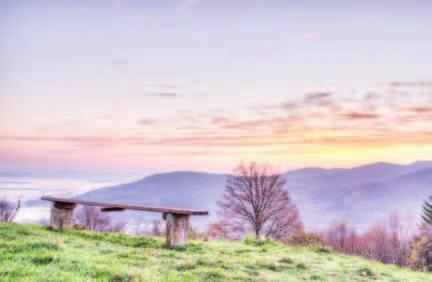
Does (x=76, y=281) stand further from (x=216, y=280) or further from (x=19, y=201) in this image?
(x=19, y=201)

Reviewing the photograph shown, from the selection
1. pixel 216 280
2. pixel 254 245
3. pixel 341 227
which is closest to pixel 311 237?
pixel 254 245

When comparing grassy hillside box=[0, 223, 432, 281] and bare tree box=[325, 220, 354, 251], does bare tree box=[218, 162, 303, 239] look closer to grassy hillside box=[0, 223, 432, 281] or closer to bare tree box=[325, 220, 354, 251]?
grassy hillside box=[0, 223, 432, 281]

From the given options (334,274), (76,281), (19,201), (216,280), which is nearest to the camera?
(76,281)

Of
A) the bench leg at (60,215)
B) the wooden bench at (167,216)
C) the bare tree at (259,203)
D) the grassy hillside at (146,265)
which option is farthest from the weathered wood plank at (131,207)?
the bare tree at (259,203)

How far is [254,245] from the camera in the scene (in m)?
15.8

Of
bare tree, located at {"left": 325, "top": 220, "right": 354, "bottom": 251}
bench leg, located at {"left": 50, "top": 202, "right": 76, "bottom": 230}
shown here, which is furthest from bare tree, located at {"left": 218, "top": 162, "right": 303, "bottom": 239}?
bare tree, located at {"left": 325, "top": 220, "right": 354, "bottom": 251}

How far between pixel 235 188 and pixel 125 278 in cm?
Answer: 4276

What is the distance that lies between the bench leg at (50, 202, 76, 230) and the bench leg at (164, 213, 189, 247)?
448 cm

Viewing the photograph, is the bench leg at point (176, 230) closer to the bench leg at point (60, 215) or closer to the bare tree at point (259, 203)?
the bench leg at point (60, 215)

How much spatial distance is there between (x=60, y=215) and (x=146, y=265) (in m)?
7.84

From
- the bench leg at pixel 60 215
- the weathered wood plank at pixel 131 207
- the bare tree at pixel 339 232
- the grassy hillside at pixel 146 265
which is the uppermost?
the weathered wood plank at pixel 131 207

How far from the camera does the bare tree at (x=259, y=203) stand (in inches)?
1895

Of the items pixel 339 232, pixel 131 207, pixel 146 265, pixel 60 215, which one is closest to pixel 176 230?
pixel 131 207

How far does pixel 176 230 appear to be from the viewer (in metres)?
13.0
